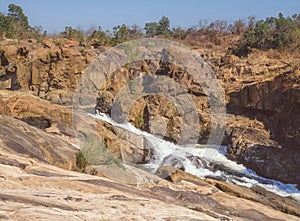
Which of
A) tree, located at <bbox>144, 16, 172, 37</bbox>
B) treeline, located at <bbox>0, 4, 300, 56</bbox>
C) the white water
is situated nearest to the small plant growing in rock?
the white water

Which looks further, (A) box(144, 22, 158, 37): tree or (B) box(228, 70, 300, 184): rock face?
(A) box(144, 22, 158, 37): tree

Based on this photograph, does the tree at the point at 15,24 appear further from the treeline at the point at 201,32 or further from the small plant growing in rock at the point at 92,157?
the small plant growing in rock at the point at 92,157

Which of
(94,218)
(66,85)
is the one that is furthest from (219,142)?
(94,218)

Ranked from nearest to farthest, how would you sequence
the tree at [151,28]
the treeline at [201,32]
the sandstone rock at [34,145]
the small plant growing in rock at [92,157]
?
1. the sandstone rock at [34,145]
2. the small plant growing in rock at [92,157]
3. the treeline at [201,32]
4. the tree at [151,28]

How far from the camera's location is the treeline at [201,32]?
92.0 feet

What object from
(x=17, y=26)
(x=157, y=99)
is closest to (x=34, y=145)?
(x=157, y=99)

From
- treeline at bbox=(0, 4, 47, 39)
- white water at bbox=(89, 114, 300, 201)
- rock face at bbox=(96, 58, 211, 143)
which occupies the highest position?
treeline at bbox=(0, 4, 47, 39)

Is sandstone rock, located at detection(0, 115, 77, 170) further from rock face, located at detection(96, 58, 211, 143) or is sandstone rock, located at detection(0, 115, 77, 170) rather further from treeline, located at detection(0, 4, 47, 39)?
treeline, located at detection(0, 4, 47, 39)

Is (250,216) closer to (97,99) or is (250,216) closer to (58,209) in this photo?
(58,209)

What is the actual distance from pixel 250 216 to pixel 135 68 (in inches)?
642

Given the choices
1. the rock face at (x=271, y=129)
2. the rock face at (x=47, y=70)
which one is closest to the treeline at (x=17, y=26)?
the rock face at (x=47, y=70)

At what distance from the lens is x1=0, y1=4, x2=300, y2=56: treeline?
28047 mm

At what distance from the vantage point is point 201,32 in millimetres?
35938

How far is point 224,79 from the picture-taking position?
2327 cm
